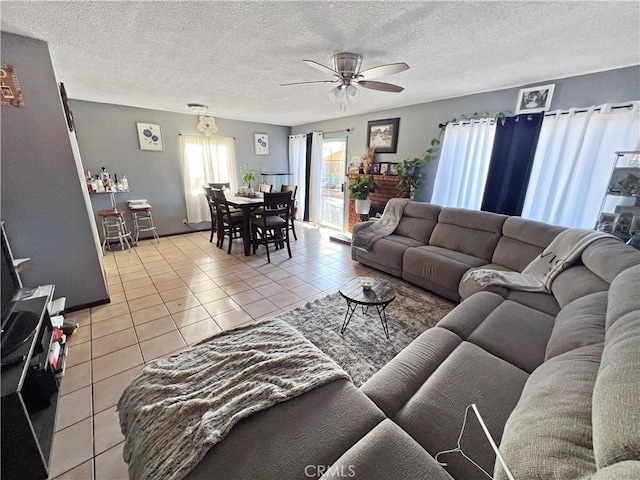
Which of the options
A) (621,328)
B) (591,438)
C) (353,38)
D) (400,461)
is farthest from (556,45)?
(400,461)

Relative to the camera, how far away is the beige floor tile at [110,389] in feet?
5.08

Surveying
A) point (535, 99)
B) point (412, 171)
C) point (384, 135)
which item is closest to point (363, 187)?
point (412, 171)

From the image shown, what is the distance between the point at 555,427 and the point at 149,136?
5575 millimetres

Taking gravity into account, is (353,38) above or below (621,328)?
above

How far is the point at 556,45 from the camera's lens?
73.4 inches

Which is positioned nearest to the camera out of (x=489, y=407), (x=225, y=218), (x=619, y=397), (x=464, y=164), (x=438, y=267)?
(x=619, y=397)

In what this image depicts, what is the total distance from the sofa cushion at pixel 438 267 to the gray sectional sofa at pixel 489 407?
776 mm

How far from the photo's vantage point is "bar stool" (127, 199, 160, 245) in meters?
4.26

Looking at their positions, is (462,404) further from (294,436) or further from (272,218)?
(272,218)

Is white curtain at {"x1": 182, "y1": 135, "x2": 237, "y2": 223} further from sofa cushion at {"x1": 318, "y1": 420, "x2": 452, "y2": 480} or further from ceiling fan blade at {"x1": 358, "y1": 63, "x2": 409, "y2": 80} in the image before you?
sofa cushion at {"x1": 318, "y1": 420, "x2": 452, "y2": 480}

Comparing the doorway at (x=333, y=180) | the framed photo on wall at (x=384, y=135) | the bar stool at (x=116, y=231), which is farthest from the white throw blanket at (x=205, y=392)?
the doorway at (x=333, y=180)

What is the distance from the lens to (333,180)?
5.55 meters

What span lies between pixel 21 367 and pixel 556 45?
3.66 m

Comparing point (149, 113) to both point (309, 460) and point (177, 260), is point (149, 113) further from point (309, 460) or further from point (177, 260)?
point (309, 460)
